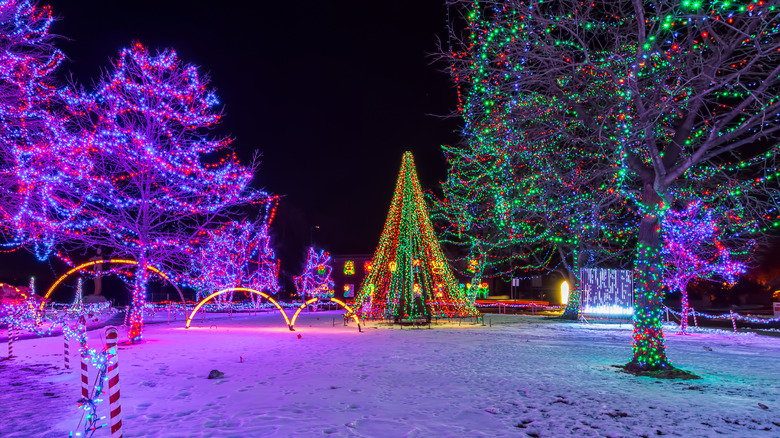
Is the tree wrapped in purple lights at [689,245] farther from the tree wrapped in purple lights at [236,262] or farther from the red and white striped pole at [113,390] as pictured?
the tree wrapped in purple lights at [236,262]

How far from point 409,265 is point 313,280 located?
1273 inches

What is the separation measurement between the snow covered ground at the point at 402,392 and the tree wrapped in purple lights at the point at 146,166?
3.35 m

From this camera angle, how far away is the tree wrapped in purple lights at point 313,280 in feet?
164

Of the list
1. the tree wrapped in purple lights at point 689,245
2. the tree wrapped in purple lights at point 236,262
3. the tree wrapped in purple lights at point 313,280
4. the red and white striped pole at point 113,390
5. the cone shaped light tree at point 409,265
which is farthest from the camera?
the tree wrapped in purple lights at point 313,280

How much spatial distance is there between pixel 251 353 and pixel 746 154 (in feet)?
63.3

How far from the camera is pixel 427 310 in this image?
73.1 feet

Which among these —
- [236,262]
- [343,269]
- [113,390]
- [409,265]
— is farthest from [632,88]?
[343,269]

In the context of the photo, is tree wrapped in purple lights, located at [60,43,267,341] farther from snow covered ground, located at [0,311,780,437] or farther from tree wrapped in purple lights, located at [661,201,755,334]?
tree wrapped in purple lights, located at [661,201,755,334]

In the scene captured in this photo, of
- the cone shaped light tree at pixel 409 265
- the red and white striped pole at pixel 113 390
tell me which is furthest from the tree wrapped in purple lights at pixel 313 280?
the red and white striped pole at pixel 113 390

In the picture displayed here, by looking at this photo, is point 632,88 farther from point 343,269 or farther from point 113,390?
point 343,269

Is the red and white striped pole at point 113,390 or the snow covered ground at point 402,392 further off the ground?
the red and white striped pole at point 113,390

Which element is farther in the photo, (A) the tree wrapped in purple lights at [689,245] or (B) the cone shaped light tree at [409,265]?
(B) the cone shaped light tree at [409,265]

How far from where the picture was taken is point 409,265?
2147cm

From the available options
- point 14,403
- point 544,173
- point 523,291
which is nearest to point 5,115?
point 14,403
